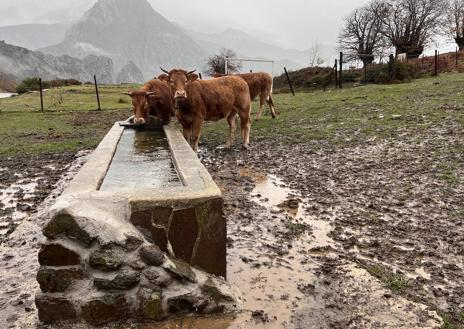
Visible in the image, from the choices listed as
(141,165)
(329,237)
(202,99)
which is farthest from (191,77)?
(329,237)

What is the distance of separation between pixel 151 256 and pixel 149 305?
1.35 feet

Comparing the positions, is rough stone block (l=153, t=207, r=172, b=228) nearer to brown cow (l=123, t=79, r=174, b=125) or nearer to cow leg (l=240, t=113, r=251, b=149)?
brown cow (l=123, t=79, r=174, b=125)

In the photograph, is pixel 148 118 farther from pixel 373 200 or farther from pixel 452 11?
pixel 452 11

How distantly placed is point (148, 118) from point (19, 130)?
727 cm

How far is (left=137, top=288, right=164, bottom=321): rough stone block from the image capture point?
376cm

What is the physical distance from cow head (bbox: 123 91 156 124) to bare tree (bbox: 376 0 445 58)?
44.6m

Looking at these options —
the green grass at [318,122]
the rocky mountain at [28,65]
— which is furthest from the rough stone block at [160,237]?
the rocky mountain at [28,65]

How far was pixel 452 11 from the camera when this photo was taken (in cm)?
5166

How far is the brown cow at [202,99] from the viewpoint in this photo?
909cm

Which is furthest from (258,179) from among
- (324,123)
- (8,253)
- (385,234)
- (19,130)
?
(19,130)

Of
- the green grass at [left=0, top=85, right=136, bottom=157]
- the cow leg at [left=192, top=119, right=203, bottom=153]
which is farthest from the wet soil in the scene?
the cow leg at [left=192, top=119, right=203, bottom=153]

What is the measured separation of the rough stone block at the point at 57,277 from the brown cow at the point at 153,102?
6855 millimetres

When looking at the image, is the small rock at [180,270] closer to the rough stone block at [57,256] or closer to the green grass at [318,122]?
the rough stone block at [57,256]

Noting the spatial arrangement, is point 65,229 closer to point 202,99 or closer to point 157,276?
point 157,276
